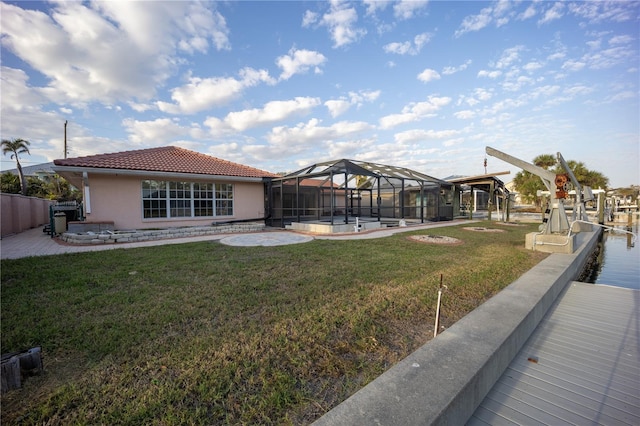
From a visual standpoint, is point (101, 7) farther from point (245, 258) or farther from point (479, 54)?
point (479, 54)

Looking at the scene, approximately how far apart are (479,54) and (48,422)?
50.1 feet

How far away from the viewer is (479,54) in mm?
11039

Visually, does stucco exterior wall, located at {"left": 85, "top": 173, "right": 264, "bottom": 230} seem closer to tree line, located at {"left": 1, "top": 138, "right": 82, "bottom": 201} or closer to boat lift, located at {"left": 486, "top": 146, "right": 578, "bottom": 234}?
boat lift, located at {"left": 486, "top": 146, "right": 578, "bottom": 234}

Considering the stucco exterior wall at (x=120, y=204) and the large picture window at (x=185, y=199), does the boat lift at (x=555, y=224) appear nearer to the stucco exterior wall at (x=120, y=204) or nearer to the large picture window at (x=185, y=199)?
the large picture window at (x=185, y=199)

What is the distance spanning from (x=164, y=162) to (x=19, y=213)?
24.5 ft

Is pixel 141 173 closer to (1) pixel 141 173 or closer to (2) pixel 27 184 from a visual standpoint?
(1) pixel 141 173

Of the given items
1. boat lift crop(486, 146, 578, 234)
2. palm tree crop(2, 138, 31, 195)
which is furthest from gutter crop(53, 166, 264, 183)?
palm tree crop(2, 138, 31, 195)

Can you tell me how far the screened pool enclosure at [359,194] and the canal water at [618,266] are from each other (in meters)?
8.40

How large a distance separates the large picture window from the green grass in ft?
20.1

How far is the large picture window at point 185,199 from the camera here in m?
12.0

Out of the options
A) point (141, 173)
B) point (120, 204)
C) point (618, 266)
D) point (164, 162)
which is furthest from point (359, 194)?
point (120, 204)

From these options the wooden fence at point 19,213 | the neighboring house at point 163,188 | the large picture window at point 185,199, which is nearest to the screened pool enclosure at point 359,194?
the neighboring house at point 163,188

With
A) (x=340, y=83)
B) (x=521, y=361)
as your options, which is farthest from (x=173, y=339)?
(x=340, y=83)

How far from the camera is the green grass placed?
1.86 metres
